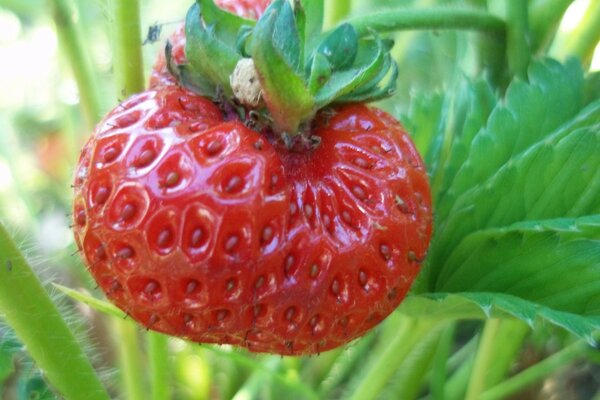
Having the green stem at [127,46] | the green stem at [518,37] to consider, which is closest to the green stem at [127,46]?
the green stem at [127,46]

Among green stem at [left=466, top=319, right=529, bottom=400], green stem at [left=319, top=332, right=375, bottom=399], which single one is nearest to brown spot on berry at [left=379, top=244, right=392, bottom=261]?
green stem at [left=466, top=319, right=529, bottom=400]

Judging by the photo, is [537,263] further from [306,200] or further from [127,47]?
[127,47]

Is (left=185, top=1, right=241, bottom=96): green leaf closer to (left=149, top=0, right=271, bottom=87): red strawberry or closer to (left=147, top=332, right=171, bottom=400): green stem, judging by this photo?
(left=149, top=0, right=271, bottom=87): red strawberry

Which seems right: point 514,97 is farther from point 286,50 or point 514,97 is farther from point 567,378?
point 567,378

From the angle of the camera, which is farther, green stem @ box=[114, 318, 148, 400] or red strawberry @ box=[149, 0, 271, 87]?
green stem @ box=[114, 318, 148, 400]

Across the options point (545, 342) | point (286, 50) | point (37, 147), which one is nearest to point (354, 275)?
point (286, 50)
